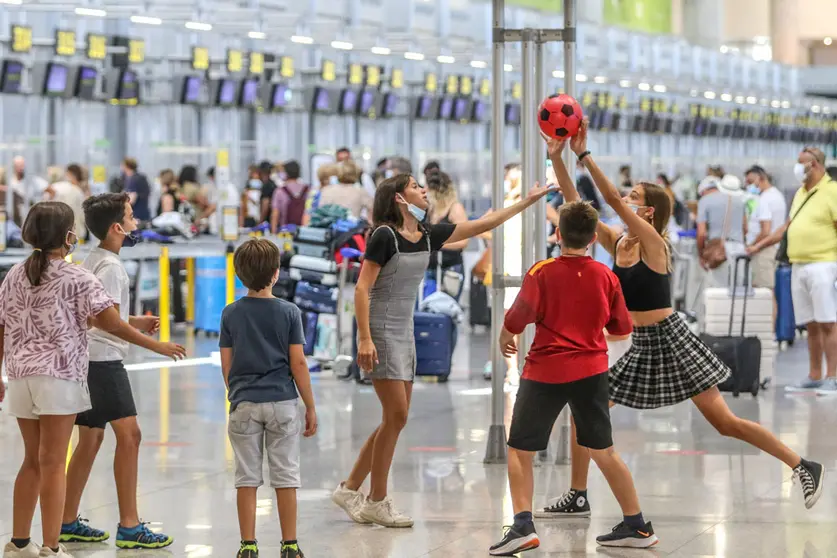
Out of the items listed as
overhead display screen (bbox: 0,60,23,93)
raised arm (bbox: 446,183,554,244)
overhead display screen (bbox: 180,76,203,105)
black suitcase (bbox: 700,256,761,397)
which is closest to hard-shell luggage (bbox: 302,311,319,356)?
black suitcase (bbox: 700,256,761,397)

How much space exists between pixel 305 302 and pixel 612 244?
19.3 feet

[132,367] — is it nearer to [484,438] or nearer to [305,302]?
[305,302]

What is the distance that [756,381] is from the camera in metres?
11.2

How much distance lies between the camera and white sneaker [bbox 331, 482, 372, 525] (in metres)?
6.68

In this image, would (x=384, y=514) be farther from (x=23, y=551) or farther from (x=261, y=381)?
(x=23, y=551)

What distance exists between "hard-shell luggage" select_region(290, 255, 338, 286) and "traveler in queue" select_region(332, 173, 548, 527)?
18.2ft

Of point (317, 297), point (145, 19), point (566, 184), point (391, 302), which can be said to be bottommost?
point (317, 297)

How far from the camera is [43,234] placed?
18.5 ft

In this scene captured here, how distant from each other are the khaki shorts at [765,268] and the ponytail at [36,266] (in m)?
10.0

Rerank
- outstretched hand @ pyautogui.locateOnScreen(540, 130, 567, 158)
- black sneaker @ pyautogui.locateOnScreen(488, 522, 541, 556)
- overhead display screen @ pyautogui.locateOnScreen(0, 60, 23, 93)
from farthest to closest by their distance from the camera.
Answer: overhead display screen @ pyautogui.locateOnScreen(0, 60, 23, 93)
outstretched hand @ pyautogui.locateOnScreen(540, 130, 567, 158)
black sneaker @ pyautogui.locateOnScreen(488, 522, 541, 556)

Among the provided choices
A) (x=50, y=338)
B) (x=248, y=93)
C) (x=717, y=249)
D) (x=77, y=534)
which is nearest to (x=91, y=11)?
(x=717, y=249)

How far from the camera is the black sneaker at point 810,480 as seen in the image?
6.63 meters

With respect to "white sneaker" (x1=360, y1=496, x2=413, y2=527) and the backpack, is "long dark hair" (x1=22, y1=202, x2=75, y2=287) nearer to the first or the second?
"white sneaker" (x1=360, y1=496, x2=413, y2=527)

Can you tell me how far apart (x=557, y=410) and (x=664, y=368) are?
2.47ft
